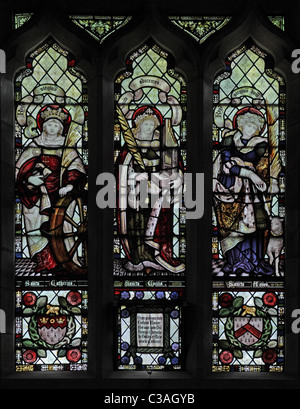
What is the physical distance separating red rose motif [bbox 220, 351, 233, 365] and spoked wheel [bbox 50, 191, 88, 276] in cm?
142

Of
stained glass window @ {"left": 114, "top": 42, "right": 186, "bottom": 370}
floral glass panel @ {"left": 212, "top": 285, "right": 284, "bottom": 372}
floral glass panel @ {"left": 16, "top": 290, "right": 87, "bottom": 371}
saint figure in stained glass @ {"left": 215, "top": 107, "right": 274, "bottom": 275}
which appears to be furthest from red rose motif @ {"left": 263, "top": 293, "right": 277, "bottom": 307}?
floral glass panel @ {"left": 16, "top": 290, "right": 87, "bottom": 371}

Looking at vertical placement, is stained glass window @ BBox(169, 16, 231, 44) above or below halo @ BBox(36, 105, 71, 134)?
above

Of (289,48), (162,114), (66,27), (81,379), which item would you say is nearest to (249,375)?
(81,379)

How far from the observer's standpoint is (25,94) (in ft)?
24.0

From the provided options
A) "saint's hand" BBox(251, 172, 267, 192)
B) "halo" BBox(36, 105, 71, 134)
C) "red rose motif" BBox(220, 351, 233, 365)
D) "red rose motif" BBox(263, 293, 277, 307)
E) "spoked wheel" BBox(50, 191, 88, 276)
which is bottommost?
"red rose motif" BBox(220, 351, 233, 365)

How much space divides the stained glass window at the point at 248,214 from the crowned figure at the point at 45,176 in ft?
4.30

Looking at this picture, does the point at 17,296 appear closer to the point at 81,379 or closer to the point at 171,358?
the point at 81,379

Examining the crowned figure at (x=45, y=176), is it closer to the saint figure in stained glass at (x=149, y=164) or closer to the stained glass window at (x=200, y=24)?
the saint figure in stained glass at (x=149, y=164)

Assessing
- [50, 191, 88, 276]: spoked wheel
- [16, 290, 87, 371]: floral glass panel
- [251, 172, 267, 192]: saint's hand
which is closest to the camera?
[16, 290, 87, 371]: floral glass panel

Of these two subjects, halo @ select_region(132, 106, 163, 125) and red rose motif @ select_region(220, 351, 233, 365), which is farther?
halo @ select_region(132, 106, 163, 125)

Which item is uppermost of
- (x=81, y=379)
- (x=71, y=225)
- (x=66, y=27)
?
(x=66, y=27)

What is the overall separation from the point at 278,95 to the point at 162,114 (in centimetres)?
107

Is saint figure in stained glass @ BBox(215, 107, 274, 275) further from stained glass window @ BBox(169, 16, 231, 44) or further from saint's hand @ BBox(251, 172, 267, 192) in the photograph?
stained glass window @ BBox(169, 16, 231, 44)

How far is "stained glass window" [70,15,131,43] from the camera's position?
7316mm
